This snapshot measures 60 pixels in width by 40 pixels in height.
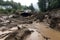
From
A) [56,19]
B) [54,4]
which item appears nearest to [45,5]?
[54,4]

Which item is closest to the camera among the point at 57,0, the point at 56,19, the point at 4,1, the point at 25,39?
the point at 25,39

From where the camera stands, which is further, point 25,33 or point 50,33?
point 50,33

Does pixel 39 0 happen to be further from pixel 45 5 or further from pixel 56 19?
pixel 56 19

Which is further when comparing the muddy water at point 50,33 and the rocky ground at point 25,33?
the muddy water at point 50,33

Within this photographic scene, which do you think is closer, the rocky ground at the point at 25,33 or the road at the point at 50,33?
the rocky ground at the point at 25,33

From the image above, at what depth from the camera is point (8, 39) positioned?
9.39 meters

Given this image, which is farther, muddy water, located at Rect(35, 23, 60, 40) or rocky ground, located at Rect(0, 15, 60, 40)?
muddy water, located at Rect(35, 23, 60, 40)

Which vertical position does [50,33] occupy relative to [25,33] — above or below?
below

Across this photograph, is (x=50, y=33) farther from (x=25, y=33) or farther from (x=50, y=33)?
(x=25, y=33)

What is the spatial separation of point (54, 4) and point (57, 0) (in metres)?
2.07

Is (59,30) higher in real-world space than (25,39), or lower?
lower

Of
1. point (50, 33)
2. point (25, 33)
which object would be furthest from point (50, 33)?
point (25, 33)

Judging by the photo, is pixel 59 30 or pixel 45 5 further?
pixel 45 5

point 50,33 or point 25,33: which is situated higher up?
point 25,33
